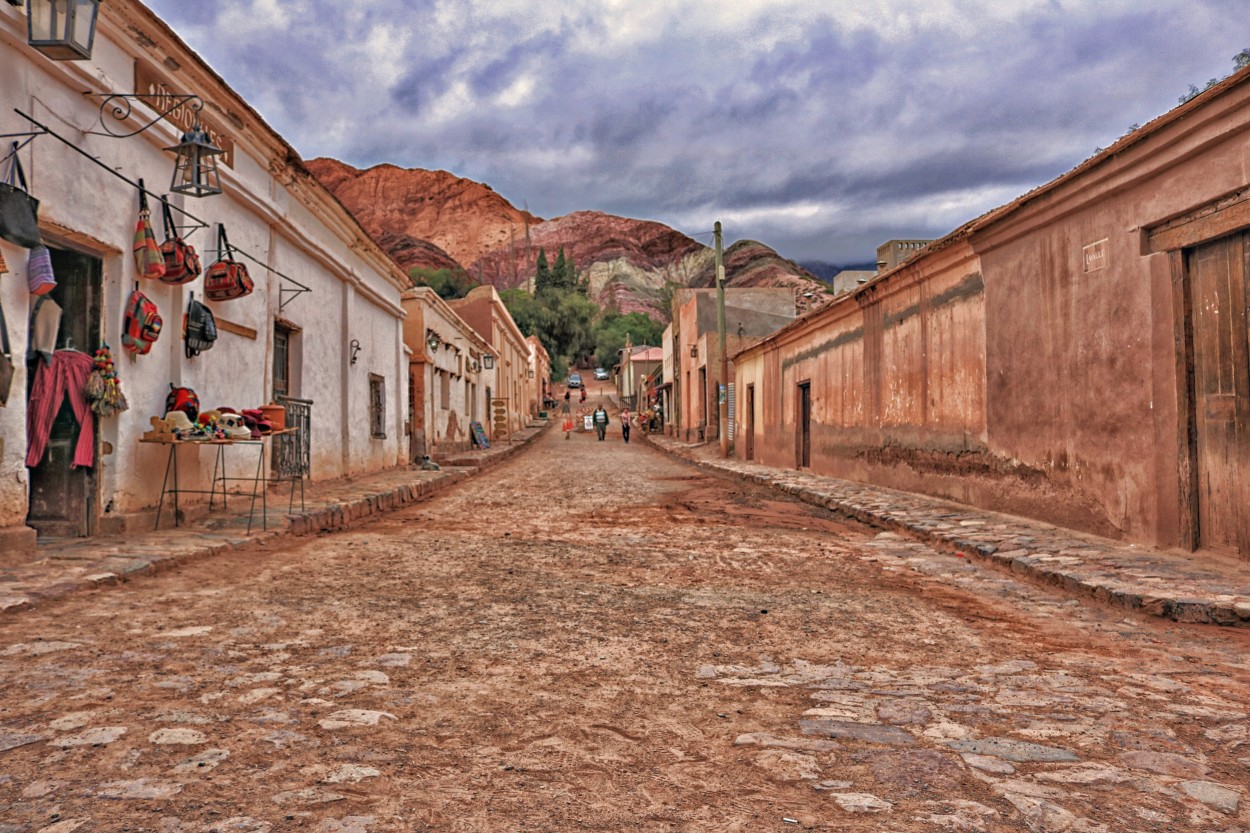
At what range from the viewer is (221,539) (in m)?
6.84

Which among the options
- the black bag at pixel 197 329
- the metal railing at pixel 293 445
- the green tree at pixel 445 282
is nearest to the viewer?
the black bag at pixel 197 329

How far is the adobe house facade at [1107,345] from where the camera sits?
5.82 metres

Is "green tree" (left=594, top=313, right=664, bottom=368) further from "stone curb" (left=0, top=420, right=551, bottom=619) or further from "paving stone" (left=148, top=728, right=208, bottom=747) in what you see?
"paving stone" (left=148, top=728, right=208, bottom=747)

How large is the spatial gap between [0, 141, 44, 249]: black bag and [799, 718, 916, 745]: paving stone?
20.0 feet

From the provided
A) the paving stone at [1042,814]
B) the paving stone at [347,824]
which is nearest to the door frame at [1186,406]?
the paving stone at [1042,814]

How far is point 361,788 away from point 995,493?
8413mm

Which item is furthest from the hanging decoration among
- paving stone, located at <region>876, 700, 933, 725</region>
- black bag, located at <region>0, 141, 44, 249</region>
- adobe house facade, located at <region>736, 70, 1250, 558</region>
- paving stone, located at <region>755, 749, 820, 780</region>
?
adobe house facade, located at <region>736, 70, 1250, 558</region>

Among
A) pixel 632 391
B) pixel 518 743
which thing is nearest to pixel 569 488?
pixel 518 743

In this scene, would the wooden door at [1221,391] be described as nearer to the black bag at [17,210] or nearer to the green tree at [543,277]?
the black bag at [17,210]

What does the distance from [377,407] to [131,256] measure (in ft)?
29.5

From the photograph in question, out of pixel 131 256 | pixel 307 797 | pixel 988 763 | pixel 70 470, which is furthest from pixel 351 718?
pixel 131 256

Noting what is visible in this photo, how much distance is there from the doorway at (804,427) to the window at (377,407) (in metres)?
8.84

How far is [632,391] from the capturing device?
61688 mm

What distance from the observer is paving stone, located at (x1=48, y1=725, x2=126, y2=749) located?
96.3 inches
